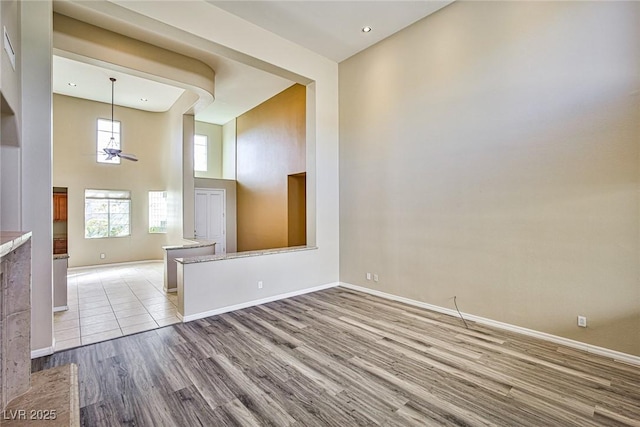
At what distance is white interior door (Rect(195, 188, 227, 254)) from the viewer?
9.02m

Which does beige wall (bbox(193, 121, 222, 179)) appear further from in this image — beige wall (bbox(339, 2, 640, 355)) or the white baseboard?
the white baseboard

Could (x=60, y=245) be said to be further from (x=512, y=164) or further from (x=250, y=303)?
(x=512, y=164)

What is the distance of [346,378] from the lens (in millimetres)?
2604

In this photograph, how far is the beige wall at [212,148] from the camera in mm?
10101

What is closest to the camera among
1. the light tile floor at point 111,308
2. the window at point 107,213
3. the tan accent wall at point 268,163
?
the light tile floor at point 111,308

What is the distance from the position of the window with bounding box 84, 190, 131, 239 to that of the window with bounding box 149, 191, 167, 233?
0.56 m

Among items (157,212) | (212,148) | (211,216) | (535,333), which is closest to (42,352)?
(535,333)

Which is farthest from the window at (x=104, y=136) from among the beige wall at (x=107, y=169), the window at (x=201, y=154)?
the window at (x=201, y=154)

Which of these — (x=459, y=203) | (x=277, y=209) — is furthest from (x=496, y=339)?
(x=277, y=209)

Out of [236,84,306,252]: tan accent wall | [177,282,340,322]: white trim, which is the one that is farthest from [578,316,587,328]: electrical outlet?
[236,84,306,252]: tan accent wall

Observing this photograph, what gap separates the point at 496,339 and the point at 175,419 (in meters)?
3.28

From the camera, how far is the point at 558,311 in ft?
10.6

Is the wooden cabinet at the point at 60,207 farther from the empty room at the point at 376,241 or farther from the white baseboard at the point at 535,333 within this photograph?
the white baseboard at the point at 535,333

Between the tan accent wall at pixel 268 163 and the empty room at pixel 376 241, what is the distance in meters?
1.25
